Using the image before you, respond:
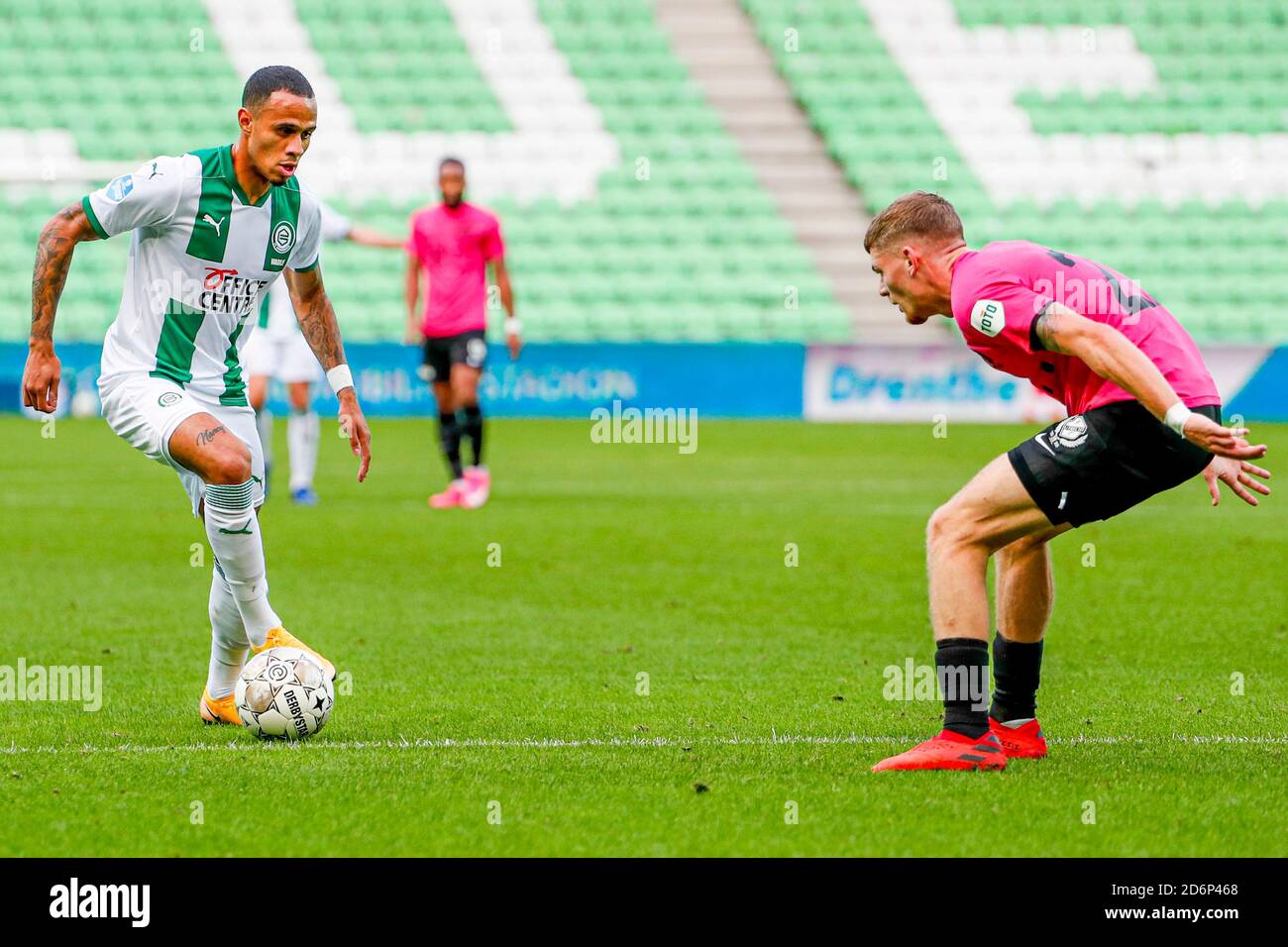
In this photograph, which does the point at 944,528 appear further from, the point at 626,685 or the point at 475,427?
the point at 475,427

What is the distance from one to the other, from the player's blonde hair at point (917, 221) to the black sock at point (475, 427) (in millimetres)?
8515

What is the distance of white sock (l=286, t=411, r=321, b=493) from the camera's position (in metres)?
13.7

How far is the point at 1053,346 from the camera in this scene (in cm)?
469

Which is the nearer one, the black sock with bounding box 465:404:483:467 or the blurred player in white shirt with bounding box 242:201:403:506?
the black sock with bounding box 465:404:483:467

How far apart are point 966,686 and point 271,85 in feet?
9.21

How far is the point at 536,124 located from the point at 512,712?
22.2 metres

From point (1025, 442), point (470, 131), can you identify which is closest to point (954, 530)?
point (1025, 442)

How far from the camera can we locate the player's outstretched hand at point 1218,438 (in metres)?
4.37

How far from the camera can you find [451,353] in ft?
45.1

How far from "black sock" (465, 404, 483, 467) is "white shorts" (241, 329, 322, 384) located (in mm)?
1596

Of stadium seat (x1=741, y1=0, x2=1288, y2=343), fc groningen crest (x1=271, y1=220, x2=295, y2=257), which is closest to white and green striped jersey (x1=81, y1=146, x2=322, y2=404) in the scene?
fc groningen crest (x1=271, y1=220, x2=295, y2=257)

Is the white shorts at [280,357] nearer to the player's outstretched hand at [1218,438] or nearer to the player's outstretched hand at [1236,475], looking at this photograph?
the player's outstretched hand at [1236,475]
